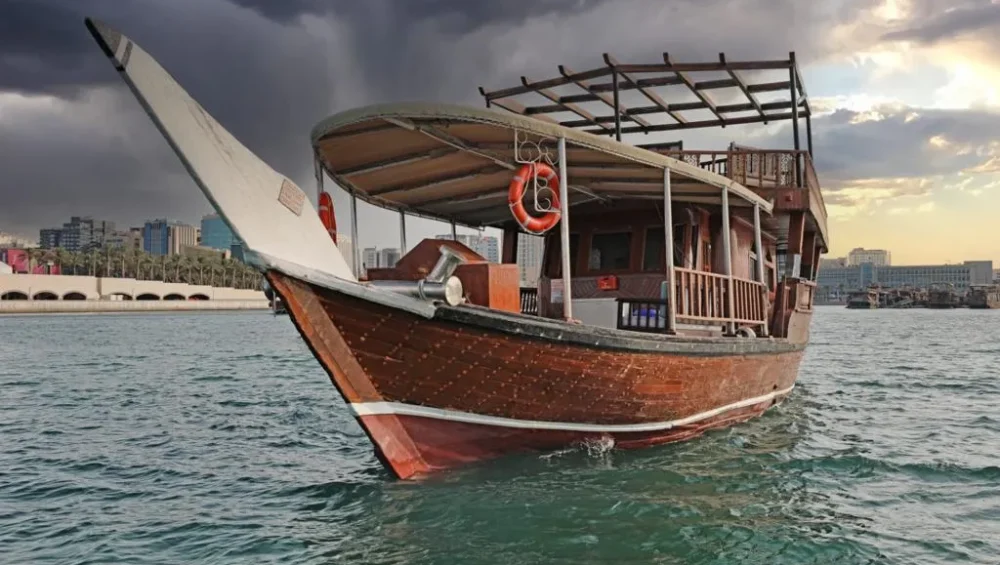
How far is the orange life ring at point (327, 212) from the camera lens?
8305mm

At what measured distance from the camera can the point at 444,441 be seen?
7.07 metres

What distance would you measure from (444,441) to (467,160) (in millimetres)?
3069

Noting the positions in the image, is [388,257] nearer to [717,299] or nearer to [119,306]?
[717,299]

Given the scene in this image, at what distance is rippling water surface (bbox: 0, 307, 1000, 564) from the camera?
221 inches

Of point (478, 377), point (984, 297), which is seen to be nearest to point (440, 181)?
point (478, 377)

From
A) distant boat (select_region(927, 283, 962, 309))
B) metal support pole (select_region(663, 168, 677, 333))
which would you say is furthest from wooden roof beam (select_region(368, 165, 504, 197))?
distant boat (select_region(927, 283, 962, 309))

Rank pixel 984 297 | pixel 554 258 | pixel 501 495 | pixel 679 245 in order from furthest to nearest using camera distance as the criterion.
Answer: pixel 984 297 → pixel 554 258 → pixel 679 245 → pixel 501 495

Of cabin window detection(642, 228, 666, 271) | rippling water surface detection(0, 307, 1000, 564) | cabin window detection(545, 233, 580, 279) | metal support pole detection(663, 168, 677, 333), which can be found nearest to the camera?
rippling water surface detection(0, 307, 1000, 564)

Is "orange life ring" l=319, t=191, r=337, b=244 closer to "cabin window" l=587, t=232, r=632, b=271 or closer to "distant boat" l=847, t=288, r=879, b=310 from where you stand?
"cabin window" l=587, t=232, r=632, b=271

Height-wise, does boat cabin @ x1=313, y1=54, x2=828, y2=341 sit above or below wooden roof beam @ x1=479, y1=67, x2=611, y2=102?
below

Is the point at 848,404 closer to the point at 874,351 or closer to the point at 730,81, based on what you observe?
the point at 730,81

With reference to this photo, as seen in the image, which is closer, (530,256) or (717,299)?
(717,299)

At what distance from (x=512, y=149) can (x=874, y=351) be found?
26.9 m

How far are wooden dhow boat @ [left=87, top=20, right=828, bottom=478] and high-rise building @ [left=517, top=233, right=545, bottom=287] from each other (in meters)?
0.99
